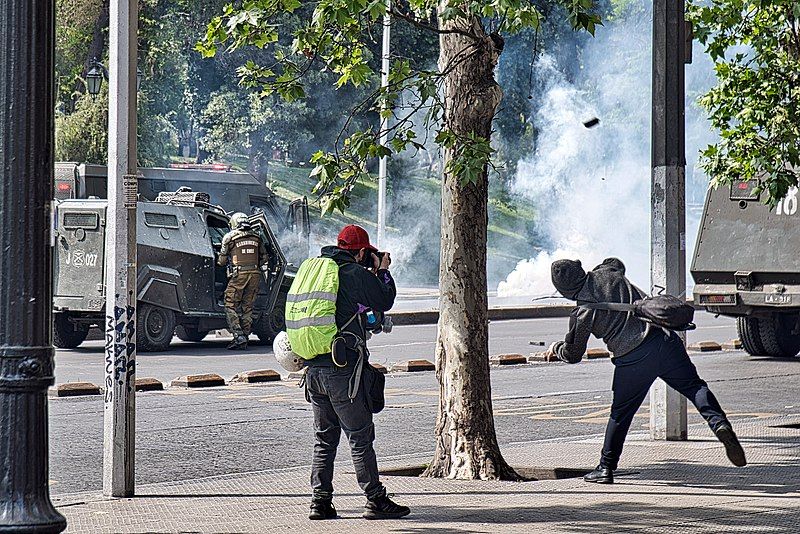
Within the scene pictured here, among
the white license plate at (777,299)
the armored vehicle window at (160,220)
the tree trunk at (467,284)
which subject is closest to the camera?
the tree trunk at (467,284)

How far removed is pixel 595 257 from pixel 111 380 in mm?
34118

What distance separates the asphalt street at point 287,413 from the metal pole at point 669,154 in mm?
1748

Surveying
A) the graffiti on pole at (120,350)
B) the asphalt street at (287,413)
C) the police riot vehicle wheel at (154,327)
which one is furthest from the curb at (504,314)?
the graffiti on pole at (120,350)

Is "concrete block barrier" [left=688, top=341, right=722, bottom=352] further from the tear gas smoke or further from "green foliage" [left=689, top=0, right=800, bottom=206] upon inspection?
the tear gas smoke

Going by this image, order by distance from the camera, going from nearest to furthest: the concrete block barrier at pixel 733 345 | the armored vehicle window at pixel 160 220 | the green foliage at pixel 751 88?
the green foliage at pixel 751 88, the armored vehicle window at pixel 160 220, the concrete block barrier at pixel 733 345

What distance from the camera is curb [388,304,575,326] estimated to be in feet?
87.9

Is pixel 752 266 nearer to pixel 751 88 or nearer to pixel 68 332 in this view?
pixel 751 88

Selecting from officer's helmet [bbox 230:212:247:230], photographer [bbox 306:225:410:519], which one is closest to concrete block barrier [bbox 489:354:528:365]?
officer's helmet [bbox 230:212:247:230]

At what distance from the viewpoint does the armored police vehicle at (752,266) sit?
58.5 ft

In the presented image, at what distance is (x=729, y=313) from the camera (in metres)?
18.3

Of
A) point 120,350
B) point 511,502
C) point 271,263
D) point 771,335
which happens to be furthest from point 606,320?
point 271,263

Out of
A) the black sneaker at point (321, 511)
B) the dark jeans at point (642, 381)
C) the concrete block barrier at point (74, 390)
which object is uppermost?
the dark jeans at point (642, 381)

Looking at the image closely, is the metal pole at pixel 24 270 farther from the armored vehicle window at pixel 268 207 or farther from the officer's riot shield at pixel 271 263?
the armored vehicle window at pixel 268 207

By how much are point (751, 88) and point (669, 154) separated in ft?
4.12
